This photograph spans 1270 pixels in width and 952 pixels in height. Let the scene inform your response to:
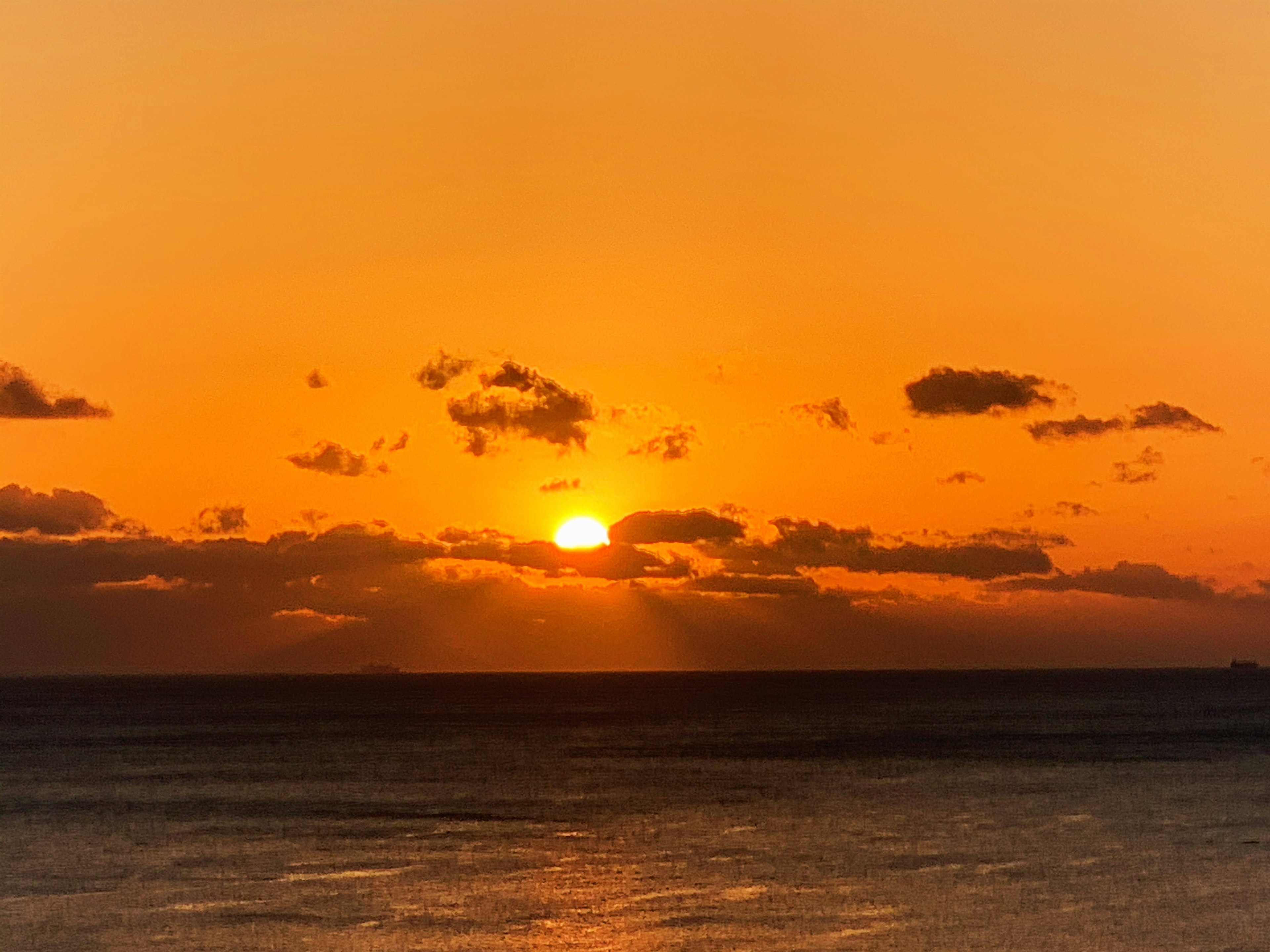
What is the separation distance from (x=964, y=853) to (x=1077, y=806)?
20.8m

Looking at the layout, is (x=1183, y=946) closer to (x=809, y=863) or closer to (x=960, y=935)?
(x=960, y=935)

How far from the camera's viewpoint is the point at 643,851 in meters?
57.8

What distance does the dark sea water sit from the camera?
41500 millimetres

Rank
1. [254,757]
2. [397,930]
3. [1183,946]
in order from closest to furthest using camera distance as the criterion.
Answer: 1. [1183,946]
2. [397,930]
3. [254,757]

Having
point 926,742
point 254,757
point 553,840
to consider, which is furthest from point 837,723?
point 553,840

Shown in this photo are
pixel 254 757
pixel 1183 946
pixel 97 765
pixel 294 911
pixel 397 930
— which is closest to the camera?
pixel 1183 946

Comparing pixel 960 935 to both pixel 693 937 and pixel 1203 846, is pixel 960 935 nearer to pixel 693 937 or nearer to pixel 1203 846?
pixel 693 937

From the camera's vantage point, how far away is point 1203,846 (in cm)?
5800

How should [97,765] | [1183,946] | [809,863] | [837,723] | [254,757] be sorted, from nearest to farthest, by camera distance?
[1183,946], [809,863], [97,765], [254,757], [837,723]

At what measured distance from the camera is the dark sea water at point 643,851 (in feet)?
136

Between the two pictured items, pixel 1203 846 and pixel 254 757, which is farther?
pixel 254 757

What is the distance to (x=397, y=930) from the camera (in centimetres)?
4191

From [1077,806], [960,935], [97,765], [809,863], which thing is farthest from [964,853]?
[97,765]

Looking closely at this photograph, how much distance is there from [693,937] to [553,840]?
22529mm
